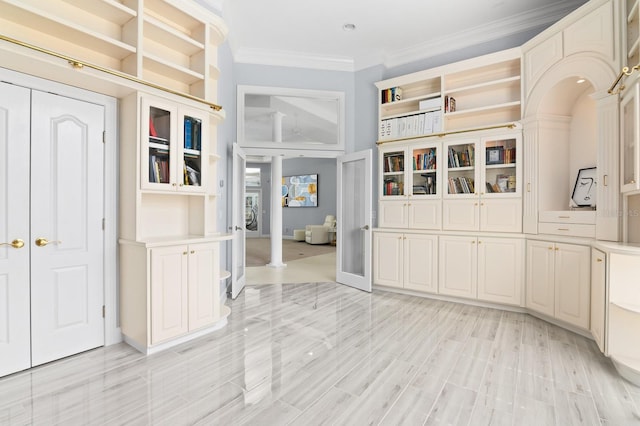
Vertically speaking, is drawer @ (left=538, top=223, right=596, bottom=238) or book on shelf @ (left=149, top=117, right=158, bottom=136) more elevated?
book on shelf @ (left=149, top=117, right=158, bottom=136)

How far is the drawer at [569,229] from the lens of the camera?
3.12 metres

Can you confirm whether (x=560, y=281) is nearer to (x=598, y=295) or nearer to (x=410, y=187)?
(x=598, y=295)

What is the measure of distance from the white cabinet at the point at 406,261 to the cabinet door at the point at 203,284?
2.46 m

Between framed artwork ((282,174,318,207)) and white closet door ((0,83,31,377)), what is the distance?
32.6ft

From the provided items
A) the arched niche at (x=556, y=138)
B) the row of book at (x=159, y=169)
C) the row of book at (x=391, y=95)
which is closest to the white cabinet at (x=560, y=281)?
the arched niche at (x=556, y=138)

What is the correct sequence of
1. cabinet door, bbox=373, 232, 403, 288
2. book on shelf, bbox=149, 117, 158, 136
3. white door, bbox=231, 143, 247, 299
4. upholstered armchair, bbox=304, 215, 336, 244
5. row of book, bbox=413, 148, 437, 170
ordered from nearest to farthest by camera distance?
book on shelf, bbox=149, 117, 158, 136
white door, bbox=231, 143, 247, 299
row of book, bbox=413, 148, 437, 170
cabinet door, bbox=373, 232, 403, 288
upholstered armchair, bbox=304, 215, 336, 244

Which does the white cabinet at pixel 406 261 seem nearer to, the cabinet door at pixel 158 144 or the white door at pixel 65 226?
the cabinet door at pixel 158 144

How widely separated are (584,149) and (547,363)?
2426 millimetres

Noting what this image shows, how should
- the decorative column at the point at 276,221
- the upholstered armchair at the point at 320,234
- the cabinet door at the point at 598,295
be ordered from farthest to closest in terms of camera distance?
1. the upholstered armchair at the point at 320,234
2. the decorative column at the point at 276,221
3. the cabinet door at the point at 598,295

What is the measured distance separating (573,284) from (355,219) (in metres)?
2.79

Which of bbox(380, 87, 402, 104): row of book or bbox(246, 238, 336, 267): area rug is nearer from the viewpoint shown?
bbox(380, 87, 402, 104): row of book

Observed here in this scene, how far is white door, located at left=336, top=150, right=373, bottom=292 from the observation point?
15.6 feet

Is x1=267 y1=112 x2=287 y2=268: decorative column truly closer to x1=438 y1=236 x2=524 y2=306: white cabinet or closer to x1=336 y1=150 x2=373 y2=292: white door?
x1=336 y1=150 x2=373 y2=292: white door

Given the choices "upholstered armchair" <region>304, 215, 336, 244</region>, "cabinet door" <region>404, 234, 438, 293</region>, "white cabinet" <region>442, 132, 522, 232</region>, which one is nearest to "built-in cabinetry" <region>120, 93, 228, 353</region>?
"cabinet door" <region>404, 234, 438, 293</region>
